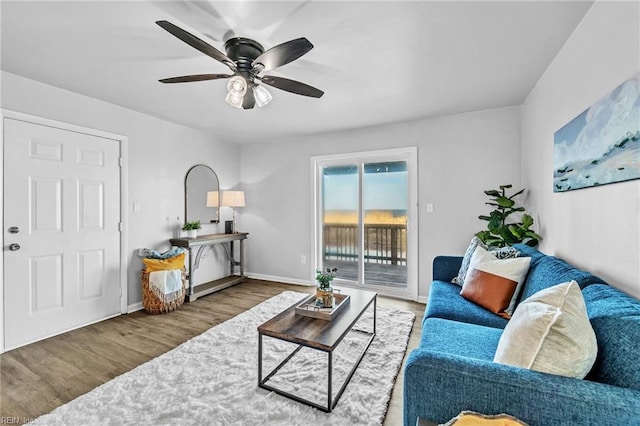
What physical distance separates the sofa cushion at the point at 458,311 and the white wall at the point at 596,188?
24.5 inches

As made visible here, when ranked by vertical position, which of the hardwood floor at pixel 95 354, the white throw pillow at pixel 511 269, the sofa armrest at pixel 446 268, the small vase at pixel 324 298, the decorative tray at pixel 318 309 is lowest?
the hardwood floor at pixel 95 354

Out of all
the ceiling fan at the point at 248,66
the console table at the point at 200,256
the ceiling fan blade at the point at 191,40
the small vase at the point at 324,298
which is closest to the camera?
the ceiling fan blade at the point at 191,40

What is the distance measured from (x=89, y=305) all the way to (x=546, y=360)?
12.4ft

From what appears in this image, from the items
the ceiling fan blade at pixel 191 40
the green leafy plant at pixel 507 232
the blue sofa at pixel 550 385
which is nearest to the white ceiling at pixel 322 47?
the ceiling fan blade at pixel 191 40

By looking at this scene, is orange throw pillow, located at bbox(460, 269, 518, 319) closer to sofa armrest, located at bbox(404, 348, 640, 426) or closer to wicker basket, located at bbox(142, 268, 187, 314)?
sofa armrest, located at bbox(404, 348, 640, 426)

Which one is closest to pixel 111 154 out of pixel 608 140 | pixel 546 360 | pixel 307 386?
pixel 307 386

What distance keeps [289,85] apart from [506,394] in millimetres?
2015

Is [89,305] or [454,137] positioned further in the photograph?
[454,137]

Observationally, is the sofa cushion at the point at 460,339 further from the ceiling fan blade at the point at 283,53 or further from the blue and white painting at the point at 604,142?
the ceiling fan blade at the point at 283,53

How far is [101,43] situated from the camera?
6.23ft

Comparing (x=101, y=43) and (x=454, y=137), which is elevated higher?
(x=101, y=43)

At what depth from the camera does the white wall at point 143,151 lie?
2510mm

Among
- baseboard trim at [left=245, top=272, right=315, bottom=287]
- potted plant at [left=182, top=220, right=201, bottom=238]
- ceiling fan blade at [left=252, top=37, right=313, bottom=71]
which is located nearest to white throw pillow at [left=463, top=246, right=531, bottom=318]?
ceiling fan blade at [left=252, top=37, right=313, bottom=71]

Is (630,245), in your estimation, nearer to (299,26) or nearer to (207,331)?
(299,26)
